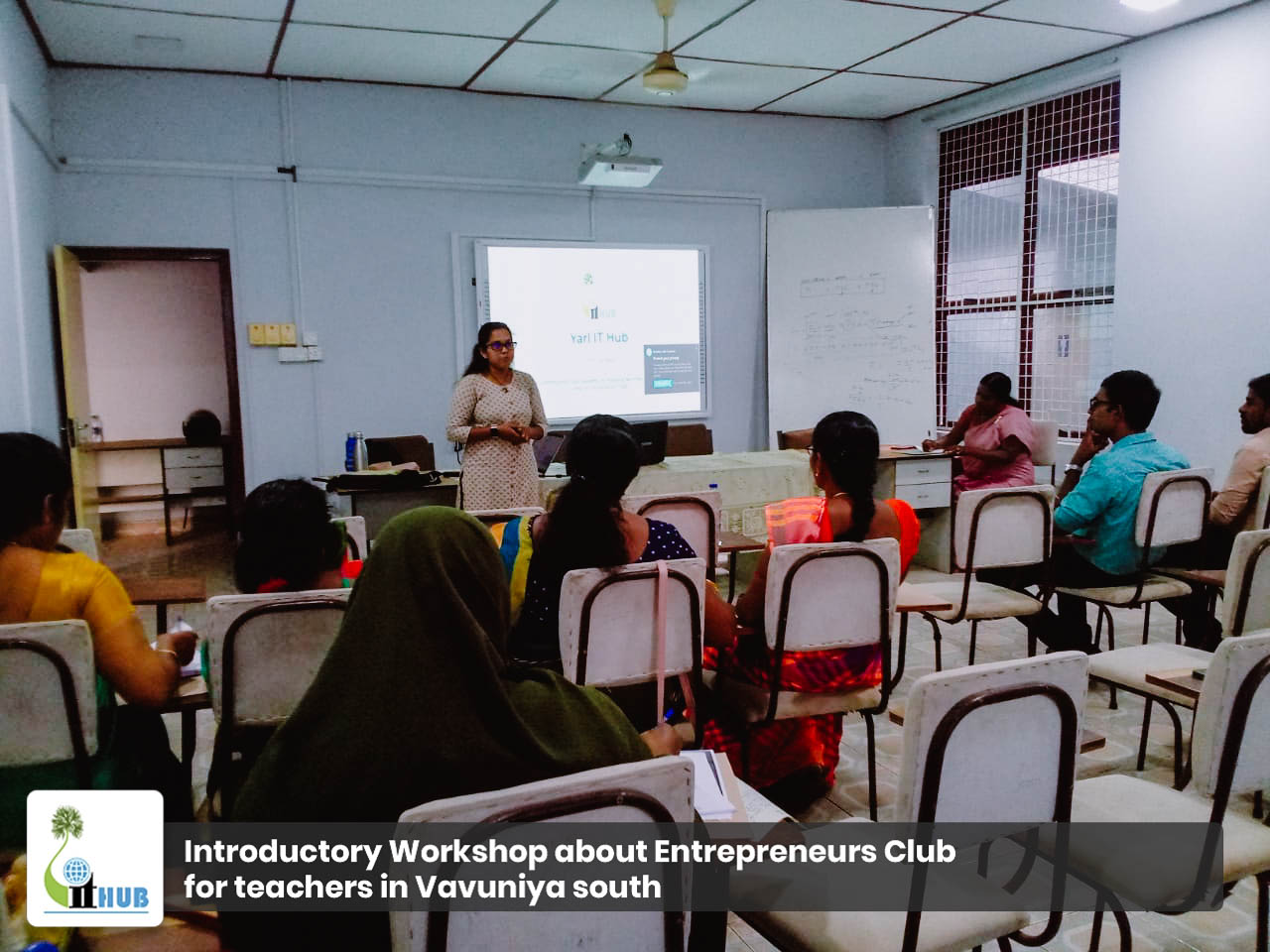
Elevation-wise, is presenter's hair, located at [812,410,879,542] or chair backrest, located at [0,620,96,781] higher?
presenter's hair, located at [812,410,879,542]

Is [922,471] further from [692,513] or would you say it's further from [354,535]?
[354,535]

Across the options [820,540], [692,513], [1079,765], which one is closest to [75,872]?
[820,540]

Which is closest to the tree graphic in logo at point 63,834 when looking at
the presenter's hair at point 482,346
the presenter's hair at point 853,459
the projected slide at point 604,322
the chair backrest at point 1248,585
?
the presenter's hair at point 853,459

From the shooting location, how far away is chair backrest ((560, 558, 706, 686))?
80.4 inches

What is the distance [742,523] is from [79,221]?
419 cm

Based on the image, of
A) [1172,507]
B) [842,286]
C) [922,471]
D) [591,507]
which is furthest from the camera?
[842,286]

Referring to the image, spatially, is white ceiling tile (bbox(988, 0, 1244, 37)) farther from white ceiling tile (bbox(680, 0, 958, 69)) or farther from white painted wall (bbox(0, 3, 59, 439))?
white painted wall (bbox(0, 3, 59, 439))

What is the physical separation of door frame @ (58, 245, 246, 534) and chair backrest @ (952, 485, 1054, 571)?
13.5ft

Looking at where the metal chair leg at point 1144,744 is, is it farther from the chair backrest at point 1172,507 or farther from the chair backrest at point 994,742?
the chair backrest at point 994,742

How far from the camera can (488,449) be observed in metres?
4.42

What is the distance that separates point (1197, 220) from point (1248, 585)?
3.54 m

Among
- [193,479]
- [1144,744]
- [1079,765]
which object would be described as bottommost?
[1079,765]

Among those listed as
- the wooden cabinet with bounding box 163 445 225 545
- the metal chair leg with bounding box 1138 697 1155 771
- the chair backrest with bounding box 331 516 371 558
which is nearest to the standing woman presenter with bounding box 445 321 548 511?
the chair backrest with bounding box 331 516 371 558

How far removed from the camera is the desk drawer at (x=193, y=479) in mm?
7965
